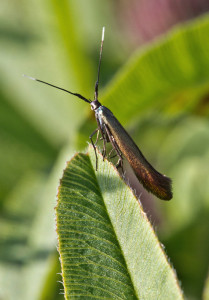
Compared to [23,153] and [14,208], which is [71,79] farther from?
[14,208]

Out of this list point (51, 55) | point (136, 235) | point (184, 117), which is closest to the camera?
point (136, 235)

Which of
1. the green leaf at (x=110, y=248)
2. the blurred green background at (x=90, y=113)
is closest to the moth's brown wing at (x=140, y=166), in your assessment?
the green leaf at (x=110, y=248)

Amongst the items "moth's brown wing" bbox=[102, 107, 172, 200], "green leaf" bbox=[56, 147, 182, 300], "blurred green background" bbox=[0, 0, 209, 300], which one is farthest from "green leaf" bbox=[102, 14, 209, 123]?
"green leaf" bbox=[56, 147, 182, 300]

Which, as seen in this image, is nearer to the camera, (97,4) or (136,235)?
(136,235)

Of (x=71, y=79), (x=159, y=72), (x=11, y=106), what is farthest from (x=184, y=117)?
(x=11, y=106)

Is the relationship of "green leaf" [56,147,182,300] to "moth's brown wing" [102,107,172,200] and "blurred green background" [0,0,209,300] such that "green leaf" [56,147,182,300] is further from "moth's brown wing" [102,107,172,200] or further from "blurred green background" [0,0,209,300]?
"blurred green background" [0,0,209,300]

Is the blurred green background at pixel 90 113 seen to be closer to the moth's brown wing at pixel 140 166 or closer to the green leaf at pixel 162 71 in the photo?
the green leaf at pixel 162 71

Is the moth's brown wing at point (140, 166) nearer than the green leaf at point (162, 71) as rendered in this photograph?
Yes
